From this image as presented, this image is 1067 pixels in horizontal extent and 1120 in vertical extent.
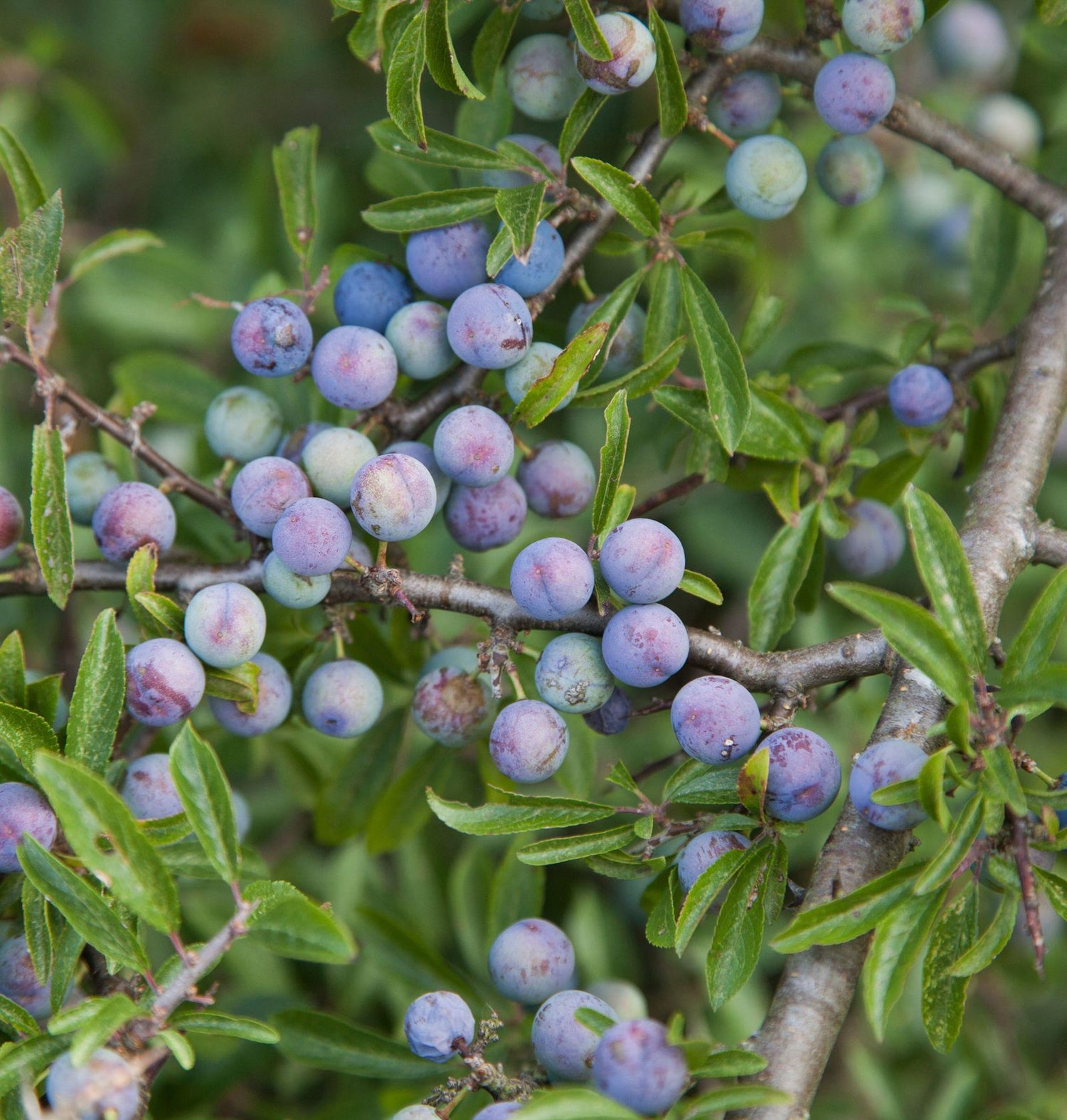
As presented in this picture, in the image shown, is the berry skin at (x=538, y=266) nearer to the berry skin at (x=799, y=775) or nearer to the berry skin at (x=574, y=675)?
→ the berry skin at (x=574, y=675)

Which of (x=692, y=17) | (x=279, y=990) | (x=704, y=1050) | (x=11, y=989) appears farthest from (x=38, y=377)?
(x=279, y=990)

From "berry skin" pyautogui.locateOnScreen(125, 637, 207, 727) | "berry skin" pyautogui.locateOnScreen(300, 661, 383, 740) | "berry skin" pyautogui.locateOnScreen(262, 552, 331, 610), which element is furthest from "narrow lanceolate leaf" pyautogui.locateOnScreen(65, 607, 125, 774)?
"berry skin" pyautogui.locateOnScreen(300, 661, 383, 740)

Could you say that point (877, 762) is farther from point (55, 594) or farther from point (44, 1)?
point (44, 1)

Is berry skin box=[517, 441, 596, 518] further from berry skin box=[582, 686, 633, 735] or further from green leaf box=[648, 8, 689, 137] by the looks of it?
green leaf box=[648, 8, 689, 137]

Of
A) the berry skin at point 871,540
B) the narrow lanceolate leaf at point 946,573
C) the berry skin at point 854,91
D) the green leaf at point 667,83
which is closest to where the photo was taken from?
the narrow lanceolate leaf at point 946,573

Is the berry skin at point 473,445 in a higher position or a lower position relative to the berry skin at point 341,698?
higher

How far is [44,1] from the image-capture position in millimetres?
2926

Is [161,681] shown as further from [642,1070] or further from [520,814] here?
[642,1070]

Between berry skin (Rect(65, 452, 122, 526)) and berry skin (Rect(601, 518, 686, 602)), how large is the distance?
689 mm

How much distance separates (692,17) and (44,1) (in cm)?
238

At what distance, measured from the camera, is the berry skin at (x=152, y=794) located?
3.90ft

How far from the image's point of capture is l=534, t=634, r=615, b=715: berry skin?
113 centimetres

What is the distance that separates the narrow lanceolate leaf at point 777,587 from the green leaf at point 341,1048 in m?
0.66

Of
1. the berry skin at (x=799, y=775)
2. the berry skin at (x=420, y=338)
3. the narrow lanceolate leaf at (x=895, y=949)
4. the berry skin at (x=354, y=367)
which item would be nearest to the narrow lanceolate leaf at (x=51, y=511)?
the berry skin at (x=354, y=367)
